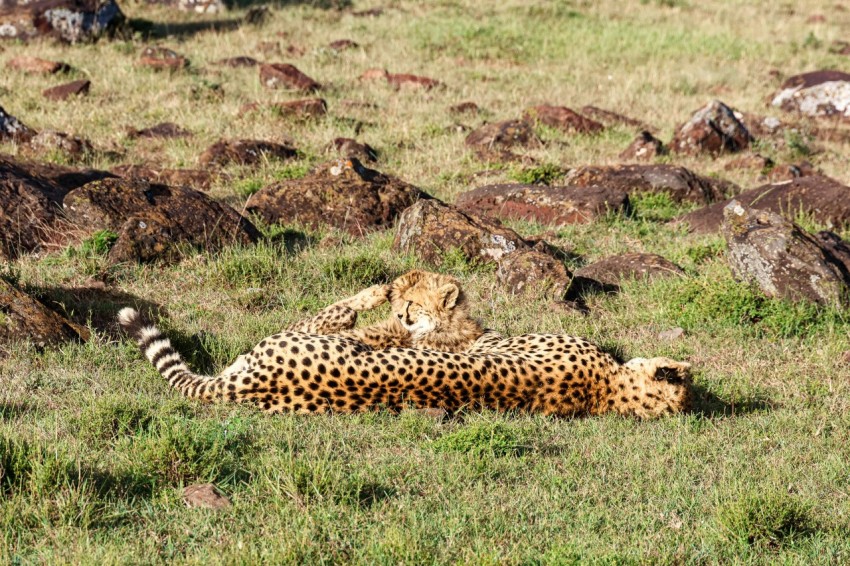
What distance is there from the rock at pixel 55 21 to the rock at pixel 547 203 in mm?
9440

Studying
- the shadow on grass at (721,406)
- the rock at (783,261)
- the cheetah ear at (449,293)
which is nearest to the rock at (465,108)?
the rock at (783,261)

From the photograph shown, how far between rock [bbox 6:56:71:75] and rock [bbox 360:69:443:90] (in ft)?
14.9

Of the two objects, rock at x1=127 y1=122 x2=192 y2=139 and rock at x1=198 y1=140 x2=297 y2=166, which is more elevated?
rock at x1=198 y1=140 x2=297 y2=166

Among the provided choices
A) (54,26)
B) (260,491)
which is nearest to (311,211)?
(260,491)

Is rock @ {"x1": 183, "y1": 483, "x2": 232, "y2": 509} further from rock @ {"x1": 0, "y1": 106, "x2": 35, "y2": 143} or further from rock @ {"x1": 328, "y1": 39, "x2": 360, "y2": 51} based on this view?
rock @ {"x1": 328, "y1": 39, "x2": 360, "y2": 51}

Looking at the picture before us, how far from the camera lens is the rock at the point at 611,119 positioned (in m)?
14.6

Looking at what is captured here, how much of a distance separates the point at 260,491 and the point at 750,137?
11.2 meters

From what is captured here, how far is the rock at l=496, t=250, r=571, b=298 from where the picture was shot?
7906 mm

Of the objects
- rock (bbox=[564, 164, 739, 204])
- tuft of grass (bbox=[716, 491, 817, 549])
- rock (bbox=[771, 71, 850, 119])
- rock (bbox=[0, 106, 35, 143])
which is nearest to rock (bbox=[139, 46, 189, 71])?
rock (bbox=[0, 106, 35, 143])

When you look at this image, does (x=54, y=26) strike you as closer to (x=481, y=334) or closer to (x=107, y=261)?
(x=107, y=261)

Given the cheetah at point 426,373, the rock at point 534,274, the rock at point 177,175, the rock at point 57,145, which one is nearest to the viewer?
the cheetah at point 426,373

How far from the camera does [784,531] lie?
4.48 meters

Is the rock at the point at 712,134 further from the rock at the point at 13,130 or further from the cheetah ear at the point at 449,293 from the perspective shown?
the rock at the point at 13,130

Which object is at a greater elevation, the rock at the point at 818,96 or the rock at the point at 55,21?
the rock at the point at 55,21
